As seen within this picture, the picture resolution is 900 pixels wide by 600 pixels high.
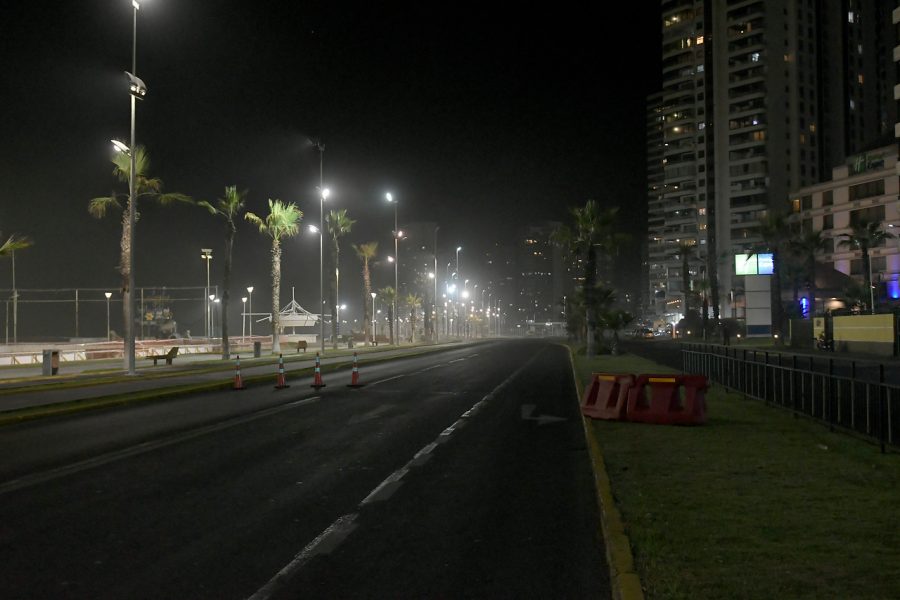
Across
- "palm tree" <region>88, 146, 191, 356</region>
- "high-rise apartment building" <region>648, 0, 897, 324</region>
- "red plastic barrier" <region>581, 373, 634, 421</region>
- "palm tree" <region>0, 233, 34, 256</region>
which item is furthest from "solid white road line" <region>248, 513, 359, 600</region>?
"high-rise apartment building" <region>648, 0, 897, 324</region>

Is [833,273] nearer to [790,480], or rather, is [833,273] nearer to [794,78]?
[794,78]

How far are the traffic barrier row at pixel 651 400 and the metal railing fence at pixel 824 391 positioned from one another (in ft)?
6.23

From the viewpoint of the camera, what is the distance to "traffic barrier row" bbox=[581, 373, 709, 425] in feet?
46.0

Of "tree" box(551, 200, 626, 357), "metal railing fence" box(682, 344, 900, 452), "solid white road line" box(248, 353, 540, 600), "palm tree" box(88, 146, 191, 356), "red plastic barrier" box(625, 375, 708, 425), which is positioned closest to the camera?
"solid white road line" box(248, 353, 540, 600)

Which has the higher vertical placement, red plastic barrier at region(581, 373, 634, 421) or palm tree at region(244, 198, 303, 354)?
palm tree at region(244, 198, 303, 354)

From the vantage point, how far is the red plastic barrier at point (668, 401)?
13977 mm

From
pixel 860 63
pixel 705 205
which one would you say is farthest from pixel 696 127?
pixel 860 63

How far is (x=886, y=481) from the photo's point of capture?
342 inches

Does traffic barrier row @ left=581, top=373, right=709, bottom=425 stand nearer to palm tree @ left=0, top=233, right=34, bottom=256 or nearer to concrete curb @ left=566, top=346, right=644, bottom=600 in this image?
concrete curb @ left=566, top=346, right=644, bottom=600

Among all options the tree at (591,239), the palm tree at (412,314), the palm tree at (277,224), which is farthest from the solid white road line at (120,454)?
the palm tree at (412,314)

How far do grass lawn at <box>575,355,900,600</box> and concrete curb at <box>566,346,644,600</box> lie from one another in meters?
0.08

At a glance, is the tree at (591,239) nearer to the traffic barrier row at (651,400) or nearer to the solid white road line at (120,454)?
the traffic barrier row at (651,400)

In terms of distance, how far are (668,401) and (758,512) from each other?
7153 mm

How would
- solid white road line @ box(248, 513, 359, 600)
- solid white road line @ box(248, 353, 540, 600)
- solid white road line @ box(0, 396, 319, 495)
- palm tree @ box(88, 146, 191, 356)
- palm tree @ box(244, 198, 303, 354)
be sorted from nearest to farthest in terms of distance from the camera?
solid white road line @ box(248, 513, 359, 600) → solid white road line @ box(248, 353, 540, 600) → solid white road line @ box(0, 396, 319, 495) → palm tree @ box(88, 146, 191, 356) → palm tree @ box(244, 198, 303, 354)
